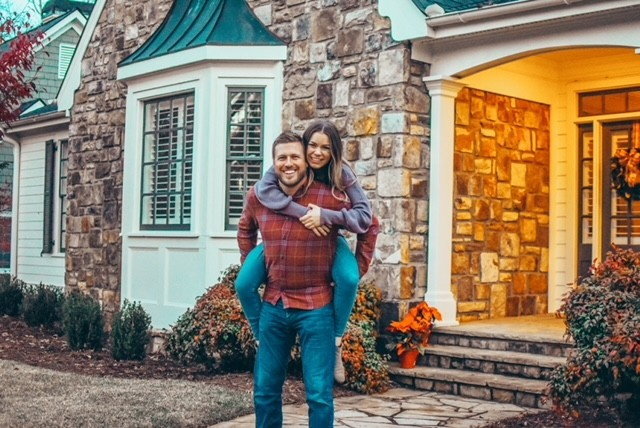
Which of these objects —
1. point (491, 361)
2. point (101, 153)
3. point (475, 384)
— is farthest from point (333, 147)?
point (101, 153)

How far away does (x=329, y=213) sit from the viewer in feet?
15.4

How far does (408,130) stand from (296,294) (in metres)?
4.69

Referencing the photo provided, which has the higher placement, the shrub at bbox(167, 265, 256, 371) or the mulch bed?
the shrub at bbox(167, 265, 256, 371)

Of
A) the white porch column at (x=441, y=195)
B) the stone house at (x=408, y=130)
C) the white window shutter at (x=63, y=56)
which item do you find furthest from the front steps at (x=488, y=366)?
the white window shutter at (x=63, y=56)

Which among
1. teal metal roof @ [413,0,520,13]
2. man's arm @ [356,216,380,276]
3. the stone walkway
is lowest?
the stone walkway

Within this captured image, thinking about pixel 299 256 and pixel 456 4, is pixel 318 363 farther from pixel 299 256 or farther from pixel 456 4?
pixel 456 4

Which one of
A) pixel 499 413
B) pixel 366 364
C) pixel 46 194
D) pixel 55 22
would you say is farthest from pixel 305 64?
pixel 55 22

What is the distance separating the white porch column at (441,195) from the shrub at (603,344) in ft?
8.16

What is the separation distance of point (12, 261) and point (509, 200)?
948 centimetres

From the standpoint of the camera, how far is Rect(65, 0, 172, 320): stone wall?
478 inches

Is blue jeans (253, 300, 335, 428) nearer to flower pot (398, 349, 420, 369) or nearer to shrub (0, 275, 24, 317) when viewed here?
flower pot (398, 349, 420, 369)

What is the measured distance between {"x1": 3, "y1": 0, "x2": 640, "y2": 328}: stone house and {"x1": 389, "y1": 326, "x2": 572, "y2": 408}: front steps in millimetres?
528

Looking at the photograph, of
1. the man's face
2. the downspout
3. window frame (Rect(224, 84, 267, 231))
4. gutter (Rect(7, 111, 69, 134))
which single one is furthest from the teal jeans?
the downspout

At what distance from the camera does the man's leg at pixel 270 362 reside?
15.7 feet
